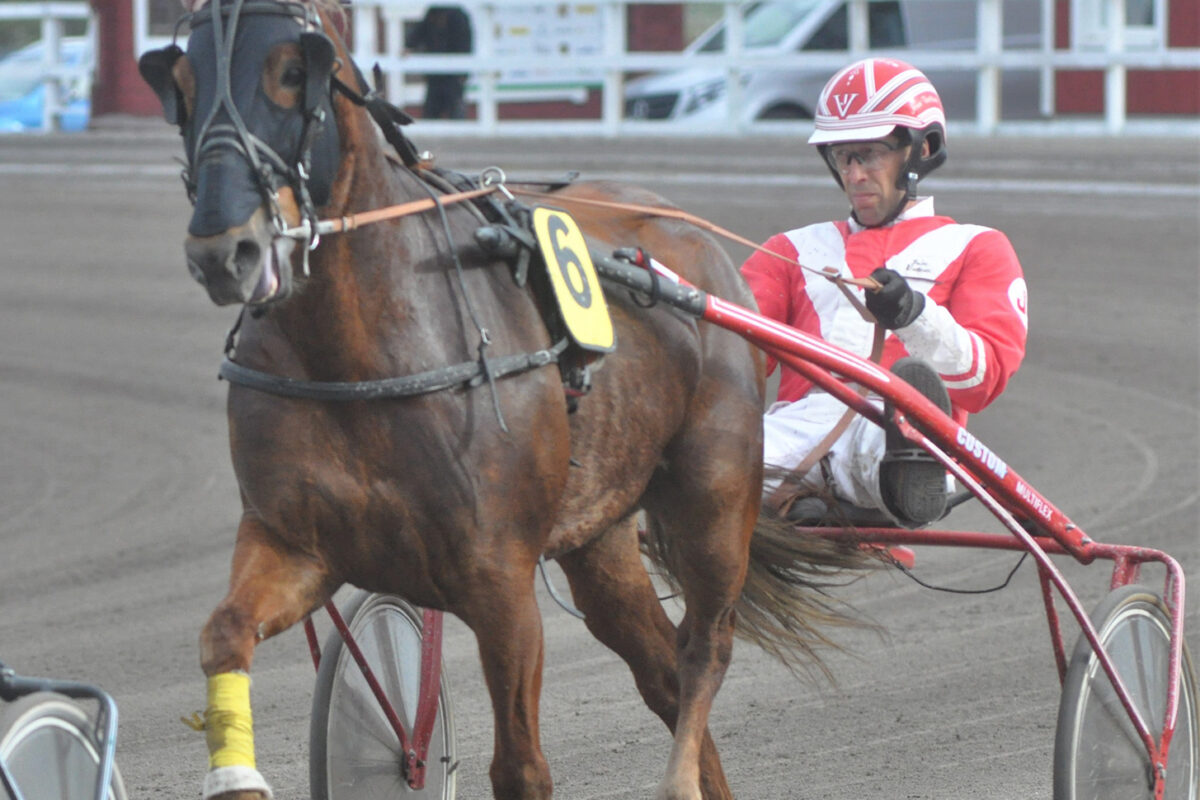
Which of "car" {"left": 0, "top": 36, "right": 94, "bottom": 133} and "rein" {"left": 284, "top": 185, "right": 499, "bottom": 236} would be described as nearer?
"rein" {"left": 284, "top": 185, "right": 499, "bottom": 236}

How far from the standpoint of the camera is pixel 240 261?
238cm

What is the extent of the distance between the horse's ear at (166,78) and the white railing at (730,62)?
1038 cm

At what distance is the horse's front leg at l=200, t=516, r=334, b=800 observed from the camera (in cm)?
242

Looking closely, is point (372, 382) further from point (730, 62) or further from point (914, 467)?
point (730, 62)

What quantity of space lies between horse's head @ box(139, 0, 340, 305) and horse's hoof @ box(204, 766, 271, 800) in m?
0.64

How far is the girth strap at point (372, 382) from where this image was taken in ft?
8.71

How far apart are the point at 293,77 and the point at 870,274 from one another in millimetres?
1490

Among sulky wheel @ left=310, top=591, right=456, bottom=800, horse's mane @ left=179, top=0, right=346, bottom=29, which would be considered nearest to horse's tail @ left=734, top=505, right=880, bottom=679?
sulky wheel @ left=310, top=591, right=456, bottom=800

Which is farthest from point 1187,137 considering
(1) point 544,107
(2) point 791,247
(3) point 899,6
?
(2) point 791,247

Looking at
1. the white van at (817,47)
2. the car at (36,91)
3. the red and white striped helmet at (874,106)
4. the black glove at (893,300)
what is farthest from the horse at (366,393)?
the car at (36,91)

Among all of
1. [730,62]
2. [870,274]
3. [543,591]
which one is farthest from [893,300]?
[730,62]

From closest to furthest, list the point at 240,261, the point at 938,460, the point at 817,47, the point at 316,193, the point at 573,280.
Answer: the point at 240,261 < the point at 316,193 < the point at 573,280 < the point at 938,460 < the point at 817,47

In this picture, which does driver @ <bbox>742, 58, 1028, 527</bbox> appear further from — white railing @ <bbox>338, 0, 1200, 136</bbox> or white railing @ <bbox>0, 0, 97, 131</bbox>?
white railing @ <bbox>0, 0, 97, 131</bbox>

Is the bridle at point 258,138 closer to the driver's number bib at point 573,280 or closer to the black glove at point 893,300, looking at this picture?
the driver's number bib at point 573,280
